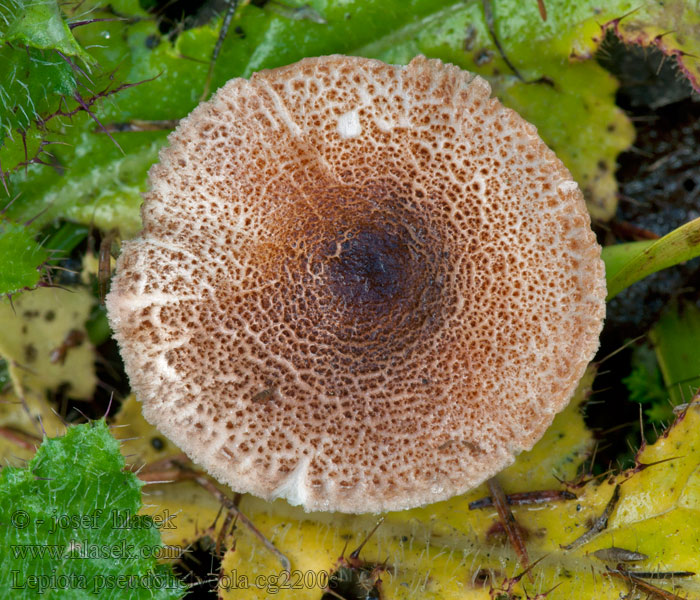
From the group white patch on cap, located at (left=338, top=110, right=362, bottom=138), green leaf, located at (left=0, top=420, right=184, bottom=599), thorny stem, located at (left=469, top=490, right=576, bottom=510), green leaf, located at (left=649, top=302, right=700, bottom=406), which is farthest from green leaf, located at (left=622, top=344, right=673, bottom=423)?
green leaf, located at (left=0, top=420, right=184, bottom=599)

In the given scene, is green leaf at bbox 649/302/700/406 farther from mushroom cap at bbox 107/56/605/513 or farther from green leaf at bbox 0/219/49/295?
green leaf at bbox 0/219/49/295

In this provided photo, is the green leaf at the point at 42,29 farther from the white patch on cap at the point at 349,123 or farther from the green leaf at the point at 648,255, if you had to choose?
the green leaf at the point at 648,255

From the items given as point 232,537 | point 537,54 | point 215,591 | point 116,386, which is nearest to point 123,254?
point 116,386

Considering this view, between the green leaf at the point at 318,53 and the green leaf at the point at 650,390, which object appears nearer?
the green leaf at the point at 318,53

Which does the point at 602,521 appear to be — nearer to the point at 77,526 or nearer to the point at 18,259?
the point at 77,526

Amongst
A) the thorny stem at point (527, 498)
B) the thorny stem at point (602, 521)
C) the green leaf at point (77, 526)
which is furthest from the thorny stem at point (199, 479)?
the thorny stem at point (602, 521)

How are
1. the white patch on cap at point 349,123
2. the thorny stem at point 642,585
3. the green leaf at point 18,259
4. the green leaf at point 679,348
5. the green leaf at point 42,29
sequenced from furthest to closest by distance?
the green leaf at point 679,348, the green leaf at point 18,259, the thorny stem at point 642,585, the white patch on cap at point 349,123, the green leaf at point 42,29

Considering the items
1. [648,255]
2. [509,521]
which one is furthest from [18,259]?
[648,255]
